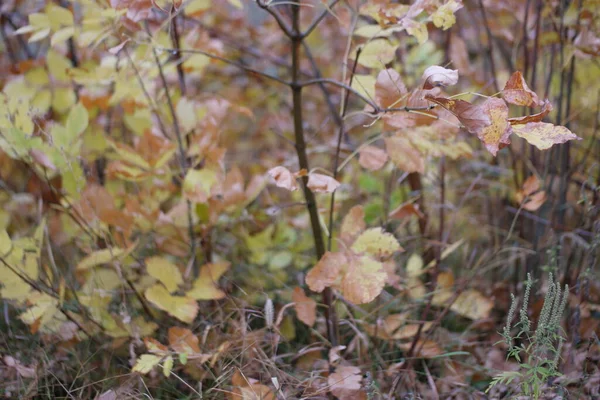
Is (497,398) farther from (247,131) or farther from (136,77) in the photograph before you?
(247,131)

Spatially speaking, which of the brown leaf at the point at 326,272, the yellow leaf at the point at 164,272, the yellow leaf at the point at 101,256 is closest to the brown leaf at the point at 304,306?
the brown leaf at the point at 326,272

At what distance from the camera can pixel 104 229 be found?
1.16 meters

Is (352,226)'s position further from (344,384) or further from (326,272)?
(344,384)

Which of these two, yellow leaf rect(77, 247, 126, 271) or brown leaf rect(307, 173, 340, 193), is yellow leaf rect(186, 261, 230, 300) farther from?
brown leaf rect(307, 173, 340, 193)

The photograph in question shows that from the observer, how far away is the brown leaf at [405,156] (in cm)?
98

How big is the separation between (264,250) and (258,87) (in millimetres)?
978

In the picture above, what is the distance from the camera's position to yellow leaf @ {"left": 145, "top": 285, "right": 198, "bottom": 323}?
3.31ft

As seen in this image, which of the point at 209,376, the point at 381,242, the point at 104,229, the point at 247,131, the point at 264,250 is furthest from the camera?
the point at 247,131

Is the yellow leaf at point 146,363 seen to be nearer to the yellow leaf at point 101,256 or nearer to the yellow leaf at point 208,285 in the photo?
the yellow leaf at point 208,285

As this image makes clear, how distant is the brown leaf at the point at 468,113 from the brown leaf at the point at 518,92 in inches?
1.8

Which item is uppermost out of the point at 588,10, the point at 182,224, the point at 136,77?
the point at 588,10

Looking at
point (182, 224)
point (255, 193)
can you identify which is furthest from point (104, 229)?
point (255, 193)

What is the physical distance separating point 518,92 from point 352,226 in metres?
0.40

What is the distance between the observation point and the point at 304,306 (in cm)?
105
